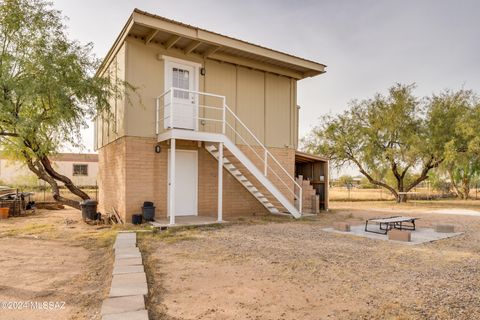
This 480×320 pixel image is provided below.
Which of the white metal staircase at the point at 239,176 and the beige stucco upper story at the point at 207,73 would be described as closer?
the beige stucco upper story at the point at 207,73

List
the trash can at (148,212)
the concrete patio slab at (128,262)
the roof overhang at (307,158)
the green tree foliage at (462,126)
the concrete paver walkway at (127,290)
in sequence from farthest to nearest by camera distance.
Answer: the green tree foliage at (462,126)
the roof overhang at (307,158)
the trash can at (148,212)
the concrete patio slab at (128,262)
the concrete paver walkway at (127,290)

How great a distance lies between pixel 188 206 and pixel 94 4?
7.23 m

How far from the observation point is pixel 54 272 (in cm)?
571

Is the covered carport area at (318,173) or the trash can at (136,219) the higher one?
the covered carport area at (318,173)

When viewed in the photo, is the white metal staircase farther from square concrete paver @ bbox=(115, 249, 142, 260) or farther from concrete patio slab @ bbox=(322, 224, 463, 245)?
square concrete paver @ bbox=(115, 249, 142, 260)

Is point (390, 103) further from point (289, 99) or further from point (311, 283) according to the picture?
point (311, 283)

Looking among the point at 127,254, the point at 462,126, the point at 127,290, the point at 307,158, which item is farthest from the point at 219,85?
the point at 462,126

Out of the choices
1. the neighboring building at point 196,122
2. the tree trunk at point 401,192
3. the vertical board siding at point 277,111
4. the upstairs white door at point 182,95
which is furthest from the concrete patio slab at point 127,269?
the tree trunk at point 401,192

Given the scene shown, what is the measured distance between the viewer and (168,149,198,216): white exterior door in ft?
37.9

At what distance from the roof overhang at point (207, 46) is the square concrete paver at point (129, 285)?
24.5 ft

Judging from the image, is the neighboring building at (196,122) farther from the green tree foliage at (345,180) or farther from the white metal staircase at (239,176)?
the green tree foliage at (345,180)

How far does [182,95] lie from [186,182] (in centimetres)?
304

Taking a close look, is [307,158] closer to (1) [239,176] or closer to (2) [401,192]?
(1) [239,176]

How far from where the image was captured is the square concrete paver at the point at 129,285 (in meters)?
4.21
